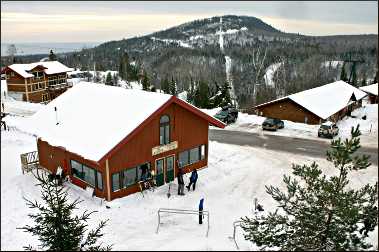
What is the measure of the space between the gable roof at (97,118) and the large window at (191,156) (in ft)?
6.97

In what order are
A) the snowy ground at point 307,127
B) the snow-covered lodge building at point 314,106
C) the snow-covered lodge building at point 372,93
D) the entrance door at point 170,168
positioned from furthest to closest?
the snow-covered lodge building at point 372,93
the snow-covered lodge building at point 314,106
the snowy ground at point 307,127
the entrance door at point 170,168

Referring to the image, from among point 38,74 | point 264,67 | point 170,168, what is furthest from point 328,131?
point 264,67

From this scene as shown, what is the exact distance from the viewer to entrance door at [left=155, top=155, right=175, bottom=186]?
21811 mm

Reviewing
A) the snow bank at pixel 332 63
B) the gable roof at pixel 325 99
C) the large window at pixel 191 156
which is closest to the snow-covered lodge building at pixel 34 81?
the gable roof at pixel 325 99

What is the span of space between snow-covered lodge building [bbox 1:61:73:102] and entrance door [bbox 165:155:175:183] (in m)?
43.3

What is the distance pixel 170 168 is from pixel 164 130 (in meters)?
2.57

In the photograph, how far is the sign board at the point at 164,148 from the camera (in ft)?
69.8

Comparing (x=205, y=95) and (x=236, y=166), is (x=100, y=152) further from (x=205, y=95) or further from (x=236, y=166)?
(x=205, y=95)

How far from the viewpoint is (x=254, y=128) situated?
38.4 metres

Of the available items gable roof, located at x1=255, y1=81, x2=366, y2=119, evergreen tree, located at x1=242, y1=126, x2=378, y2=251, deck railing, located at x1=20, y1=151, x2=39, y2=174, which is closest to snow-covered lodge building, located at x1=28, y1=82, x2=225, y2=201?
deck railing, located at x1=20, y1=151, x2=39, y2=174

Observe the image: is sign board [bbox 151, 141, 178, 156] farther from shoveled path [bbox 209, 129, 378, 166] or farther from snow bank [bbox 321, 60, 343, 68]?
snow bank [bbox 321, 60, 343, 68]

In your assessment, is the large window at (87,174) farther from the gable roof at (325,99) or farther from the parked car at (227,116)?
the gable roof at (325,99)

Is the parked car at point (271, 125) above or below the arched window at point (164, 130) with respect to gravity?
below

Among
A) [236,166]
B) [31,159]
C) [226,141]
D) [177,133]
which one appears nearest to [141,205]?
[177,133]
